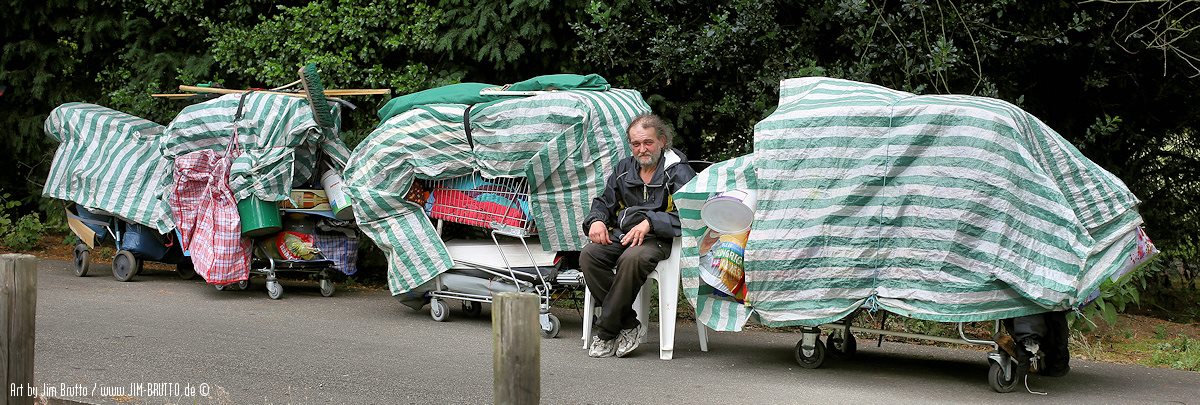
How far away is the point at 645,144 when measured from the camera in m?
7.25

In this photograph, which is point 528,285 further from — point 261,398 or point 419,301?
point 261,398

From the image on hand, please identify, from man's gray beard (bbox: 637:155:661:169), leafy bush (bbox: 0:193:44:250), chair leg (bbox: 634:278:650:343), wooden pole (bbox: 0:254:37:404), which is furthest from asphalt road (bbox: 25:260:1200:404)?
leafy bush (bbox: 0:193:44:250)

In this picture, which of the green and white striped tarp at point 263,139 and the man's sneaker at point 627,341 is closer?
the man's sneaker at point 627,341

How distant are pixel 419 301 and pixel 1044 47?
207 inches

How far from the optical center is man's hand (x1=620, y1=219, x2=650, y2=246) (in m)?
7.13

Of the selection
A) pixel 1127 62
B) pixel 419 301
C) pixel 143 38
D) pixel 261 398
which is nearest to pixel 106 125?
pixel 143 38

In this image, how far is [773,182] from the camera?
6.50 metres

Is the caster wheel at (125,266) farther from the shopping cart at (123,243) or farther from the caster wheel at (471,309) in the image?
the caster wheel at (471,309)

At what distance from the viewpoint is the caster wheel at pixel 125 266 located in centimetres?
1052

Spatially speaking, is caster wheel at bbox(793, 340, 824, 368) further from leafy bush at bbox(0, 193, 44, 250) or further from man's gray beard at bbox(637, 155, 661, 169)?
leafy bush at bbox(0, 193, 44, 250)

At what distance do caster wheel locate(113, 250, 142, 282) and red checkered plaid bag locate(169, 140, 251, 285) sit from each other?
3.39 feet

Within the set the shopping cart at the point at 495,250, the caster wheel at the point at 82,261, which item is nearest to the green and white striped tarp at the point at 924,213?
the shopping cart at the point at 495,250

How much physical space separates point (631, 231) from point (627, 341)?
0.66 m

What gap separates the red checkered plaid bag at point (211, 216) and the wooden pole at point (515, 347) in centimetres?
580
